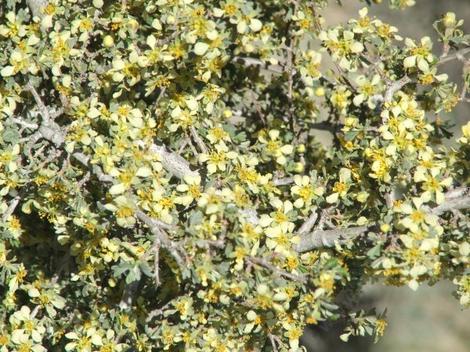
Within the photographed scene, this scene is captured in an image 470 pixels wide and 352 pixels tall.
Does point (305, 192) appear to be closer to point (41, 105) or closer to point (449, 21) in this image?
point (449, 21)

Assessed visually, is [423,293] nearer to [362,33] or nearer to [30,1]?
[362,33]

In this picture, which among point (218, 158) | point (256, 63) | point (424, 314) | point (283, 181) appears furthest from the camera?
point (424, 314)

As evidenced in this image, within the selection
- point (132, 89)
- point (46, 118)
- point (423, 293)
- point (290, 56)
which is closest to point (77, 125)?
point (46, 118)

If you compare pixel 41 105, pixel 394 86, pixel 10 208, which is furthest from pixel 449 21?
pixel 10 208

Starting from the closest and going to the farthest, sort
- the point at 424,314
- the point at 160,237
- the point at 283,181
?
the point at 160,237 < the point at 283,181 < the point at 424,314

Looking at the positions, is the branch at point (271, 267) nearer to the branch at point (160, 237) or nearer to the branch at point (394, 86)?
the branch at point (160, 237)

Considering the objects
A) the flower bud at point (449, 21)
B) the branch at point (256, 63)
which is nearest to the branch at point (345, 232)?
the flower bud at point (449, 21)

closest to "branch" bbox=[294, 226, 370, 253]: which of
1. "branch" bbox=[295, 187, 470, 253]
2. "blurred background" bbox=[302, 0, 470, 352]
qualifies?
"branch" bbox=[295, 187, 470, 253]

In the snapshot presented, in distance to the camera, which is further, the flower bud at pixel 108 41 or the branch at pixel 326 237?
the flower bud at pixel 108 41
